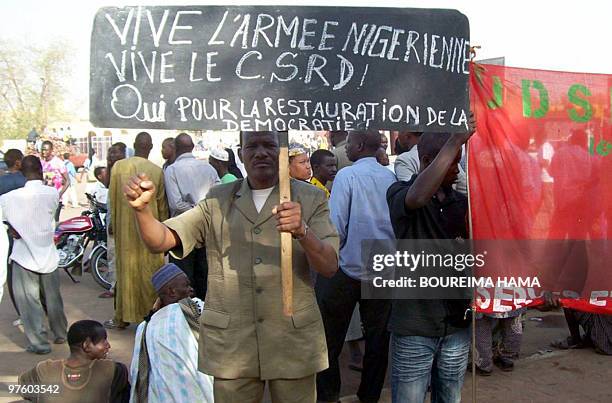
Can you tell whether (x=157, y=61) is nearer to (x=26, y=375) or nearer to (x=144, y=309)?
(x=26, y=375)

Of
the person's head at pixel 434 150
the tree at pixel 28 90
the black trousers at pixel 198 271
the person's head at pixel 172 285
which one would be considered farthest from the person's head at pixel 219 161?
the tree at pixel 28 90

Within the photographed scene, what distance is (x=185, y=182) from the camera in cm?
684

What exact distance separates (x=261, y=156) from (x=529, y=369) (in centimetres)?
369

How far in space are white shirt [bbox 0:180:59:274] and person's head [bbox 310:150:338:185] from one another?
93.2 inches

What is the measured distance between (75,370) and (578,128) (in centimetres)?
322

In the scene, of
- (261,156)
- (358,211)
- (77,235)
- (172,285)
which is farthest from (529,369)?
(77,235)

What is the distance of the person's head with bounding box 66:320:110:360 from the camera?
3.95m

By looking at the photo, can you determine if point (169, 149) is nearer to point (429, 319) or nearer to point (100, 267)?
→ point (100, 267)

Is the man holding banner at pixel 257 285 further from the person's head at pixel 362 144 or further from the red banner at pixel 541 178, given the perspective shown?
the person's head at pixel 362 144

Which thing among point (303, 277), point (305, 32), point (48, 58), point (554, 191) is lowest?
point (303, 277)

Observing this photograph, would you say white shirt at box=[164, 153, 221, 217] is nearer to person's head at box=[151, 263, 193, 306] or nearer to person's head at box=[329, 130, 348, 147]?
person's head at box=[329, 130, 348, 147]

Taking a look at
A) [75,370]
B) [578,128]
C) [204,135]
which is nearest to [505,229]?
[578,128]

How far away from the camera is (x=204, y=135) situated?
80.0ft

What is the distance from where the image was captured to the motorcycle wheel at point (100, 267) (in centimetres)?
876
